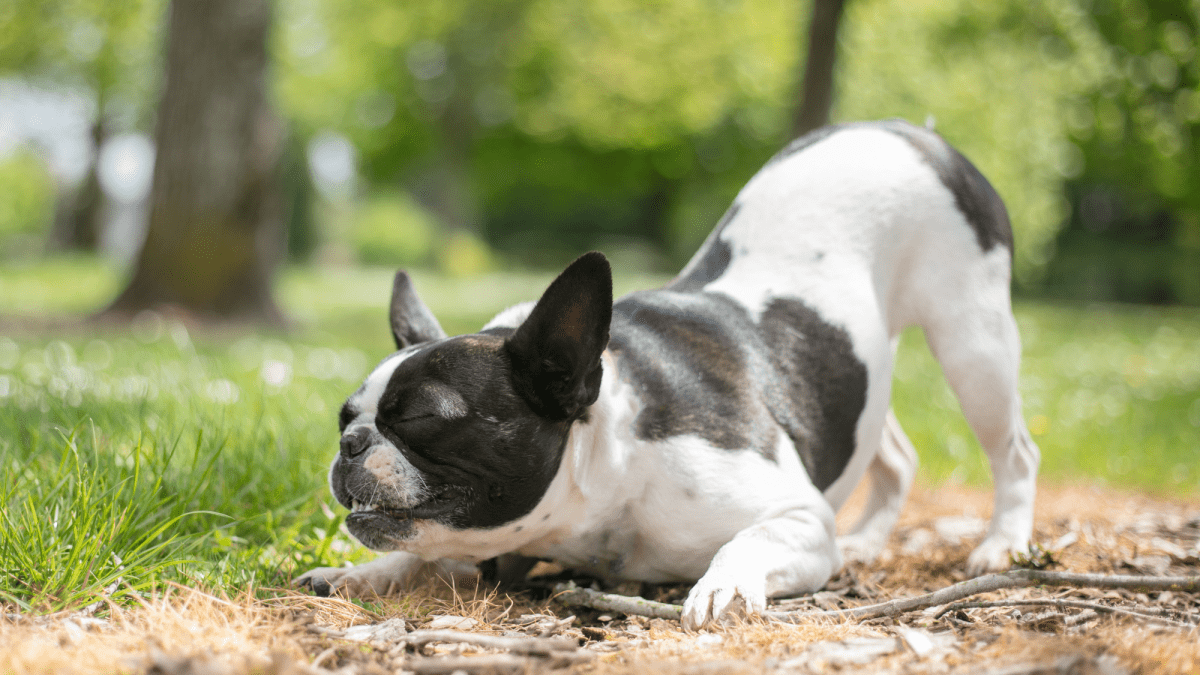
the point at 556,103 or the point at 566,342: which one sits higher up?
the point at 556,103

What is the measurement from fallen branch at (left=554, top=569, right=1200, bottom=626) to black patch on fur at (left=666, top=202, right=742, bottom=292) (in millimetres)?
1216

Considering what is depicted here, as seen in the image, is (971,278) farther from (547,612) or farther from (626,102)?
(626,102)

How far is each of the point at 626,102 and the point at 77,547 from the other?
24381 millimetres

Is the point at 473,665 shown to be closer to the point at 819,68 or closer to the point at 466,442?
the point at 466,442

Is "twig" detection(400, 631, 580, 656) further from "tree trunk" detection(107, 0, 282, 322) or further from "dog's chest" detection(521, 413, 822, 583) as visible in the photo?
"tree trunk" detection(107, 0, 282, 322)

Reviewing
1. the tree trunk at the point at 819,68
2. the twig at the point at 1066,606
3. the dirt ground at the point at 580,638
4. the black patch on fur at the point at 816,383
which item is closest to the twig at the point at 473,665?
the dirt ground at the point at 580,638

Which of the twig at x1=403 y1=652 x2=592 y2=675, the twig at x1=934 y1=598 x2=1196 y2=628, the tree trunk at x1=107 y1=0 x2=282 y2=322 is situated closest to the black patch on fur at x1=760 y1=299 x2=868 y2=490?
the twig at x1=934 y1=598 x2=1196 y2=628

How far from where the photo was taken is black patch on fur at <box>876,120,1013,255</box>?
316 cm

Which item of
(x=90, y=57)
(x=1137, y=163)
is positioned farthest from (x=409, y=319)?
(x=90, y=57)

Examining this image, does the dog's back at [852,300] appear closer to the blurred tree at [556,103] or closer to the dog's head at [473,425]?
the dog's head at [473,425]

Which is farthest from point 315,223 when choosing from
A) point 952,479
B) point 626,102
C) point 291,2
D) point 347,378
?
point 952,479

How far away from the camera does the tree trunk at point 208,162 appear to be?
7969 millimetres

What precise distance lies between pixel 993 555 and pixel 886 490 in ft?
2.40

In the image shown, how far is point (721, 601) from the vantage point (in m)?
2.17
